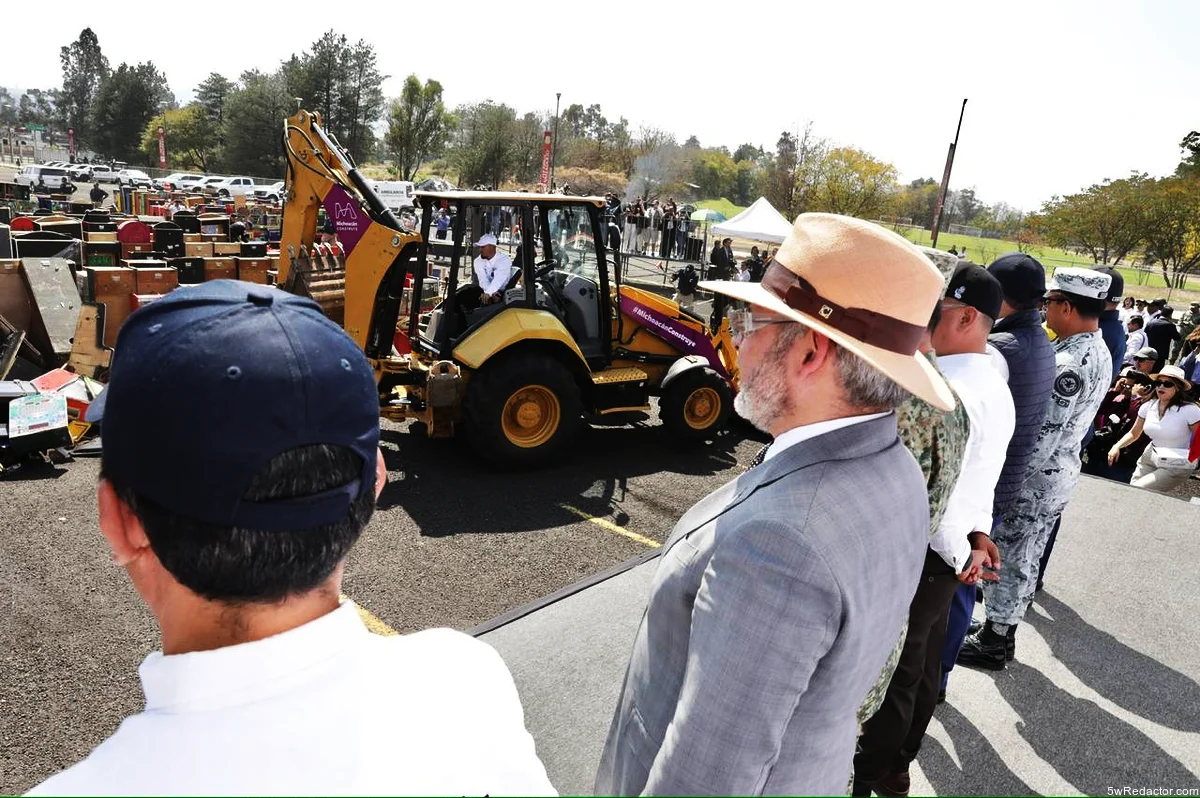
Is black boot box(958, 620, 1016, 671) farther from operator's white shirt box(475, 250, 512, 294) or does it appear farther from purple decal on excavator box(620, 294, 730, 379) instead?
operator's white shirt box(475, 250, 512, 294)

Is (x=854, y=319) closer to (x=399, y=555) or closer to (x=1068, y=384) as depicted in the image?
(x=1068, y=384)

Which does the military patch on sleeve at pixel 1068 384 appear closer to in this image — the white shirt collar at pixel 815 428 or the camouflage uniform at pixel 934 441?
the camouflage uniform at pixel 934 441

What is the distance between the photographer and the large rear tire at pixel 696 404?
7219mm

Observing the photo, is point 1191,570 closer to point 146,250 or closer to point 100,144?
point 146,250

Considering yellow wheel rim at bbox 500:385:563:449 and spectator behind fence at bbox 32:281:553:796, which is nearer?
spectator behind fence at bbox 32:281:553:796

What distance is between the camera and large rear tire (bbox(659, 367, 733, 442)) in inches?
284

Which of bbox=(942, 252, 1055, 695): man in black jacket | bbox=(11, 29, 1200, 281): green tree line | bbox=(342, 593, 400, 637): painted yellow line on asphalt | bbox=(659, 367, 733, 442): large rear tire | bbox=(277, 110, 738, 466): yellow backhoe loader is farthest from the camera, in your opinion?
bbox=(11, 29, 1200, 281): green tree line

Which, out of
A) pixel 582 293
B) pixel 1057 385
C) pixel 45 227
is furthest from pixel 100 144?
pixel 1057 385

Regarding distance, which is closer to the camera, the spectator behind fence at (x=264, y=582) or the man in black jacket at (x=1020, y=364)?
the spectator behind fence at (x=264, y=582)

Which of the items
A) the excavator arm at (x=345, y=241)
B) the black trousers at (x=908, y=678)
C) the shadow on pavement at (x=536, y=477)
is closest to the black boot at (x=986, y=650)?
the black trousers at (x=908, y=678)

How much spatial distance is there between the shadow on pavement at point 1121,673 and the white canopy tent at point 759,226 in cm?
1393

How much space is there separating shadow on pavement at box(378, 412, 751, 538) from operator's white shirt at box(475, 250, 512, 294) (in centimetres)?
153

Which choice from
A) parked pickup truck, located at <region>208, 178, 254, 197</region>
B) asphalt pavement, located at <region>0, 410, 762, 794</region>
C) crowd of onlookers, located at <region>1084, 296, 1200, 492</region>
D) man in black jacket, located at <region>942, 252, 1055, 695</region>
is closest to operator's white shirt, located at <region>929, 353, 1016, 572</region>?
man in black jacket, located at <region>942, 252, 1055, 695</region>

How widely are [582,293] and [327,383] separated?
20.7 ft
